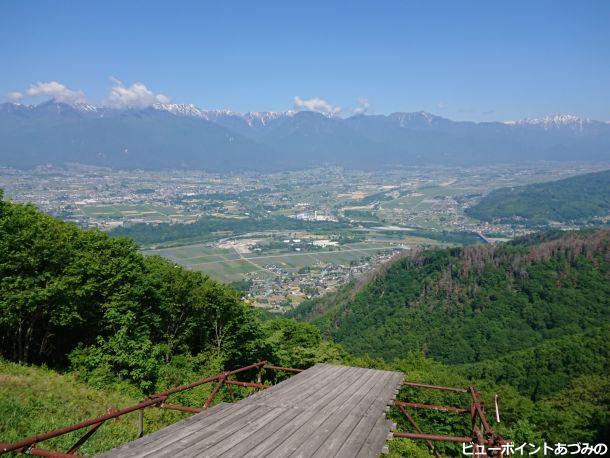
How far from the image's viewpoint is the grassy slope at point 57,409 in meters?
6.24

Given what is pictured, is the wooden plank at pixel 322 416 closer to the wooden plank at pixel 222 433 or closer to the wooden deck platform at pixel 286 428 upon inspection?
the wooden deck platform at pixel 286 428

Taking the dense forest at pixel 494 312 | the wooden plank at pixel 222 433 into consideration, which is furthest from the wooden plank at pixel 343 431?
the dense forest at pixel 494 312

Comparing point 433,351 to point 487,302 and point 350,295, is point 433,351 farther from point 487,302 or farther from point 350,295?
point 350,295

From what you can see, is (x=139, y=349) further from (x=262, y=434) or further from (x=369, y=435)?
(x=369, y=435)

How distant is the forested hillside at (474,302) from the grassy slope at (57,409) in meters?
44.4

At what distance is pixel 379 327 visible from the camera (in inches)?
2388

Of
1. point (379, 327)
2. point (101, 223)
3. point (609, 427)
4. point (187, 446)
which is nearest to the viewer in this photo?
point (187, 446)

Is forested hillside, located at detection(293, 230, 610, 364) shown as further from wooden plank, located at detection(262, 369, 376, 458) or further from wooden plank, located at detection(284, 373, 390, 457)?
wooden plank, located at detection(284, 373, 390, 457)

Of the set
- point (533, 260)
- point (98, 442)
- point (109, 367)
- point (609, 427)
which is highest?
point (98, 442)

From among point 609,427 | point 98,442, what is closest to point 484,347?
point 609,427

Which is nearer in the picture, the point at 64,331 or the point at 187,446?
the point at 187,446

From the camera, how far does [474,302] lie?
6303 cm

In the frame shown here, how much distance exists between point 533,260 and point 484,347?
25.1 m

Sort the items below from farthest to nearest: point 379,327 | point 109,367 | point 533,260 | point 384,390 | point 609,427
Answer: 1. point 533,260
2. point 379,327
3. point 609,427
4. point 109,367
5. point 384,390
